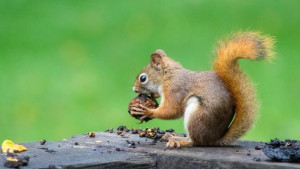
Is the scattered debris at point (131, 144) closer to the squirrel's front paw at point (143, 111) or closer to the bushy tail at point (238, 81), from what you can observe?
the squirrel's front paw at point (143, 111)

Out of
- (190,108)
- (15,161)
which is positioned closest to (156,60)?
(190,108)

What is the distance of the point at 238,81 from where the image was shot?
144 inches

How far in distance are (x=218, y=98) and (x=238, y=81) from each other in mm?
124

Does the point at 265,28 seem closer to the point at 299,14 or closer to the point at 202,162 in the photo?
the point at 299,14

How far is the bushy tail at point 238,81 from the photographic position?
3.62 metres

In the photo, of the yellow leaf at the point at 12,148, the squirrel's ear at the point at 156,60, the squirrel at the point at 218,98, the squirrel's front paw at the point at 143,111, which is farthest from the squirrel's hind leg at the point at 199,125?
the yellow leaf at the point at 12,148

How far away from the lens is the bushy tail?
3.62 meters

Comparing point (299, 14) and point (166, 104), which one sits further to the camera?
point (299, 14)

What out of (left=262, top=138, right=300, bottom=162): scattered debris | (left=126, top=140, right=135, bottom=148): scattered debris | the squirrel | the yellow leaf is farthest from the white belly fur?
the yellow leaf

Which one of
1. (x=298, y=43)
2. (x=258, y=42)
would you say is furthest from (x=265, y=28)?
(x=258, y=42)

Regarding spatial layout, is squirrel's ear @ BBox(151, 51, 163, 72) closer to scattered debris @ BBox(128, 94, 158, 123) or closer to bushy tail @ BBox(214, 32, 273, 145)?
scattered debris @ BBox(128, 94, 158, 123)

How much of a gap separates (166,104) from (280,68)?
3232mm

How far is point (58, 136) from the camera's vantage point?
5742 mm

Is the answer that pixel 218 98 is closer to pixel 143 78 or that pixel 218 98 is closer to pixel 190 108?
pixel 190 108
